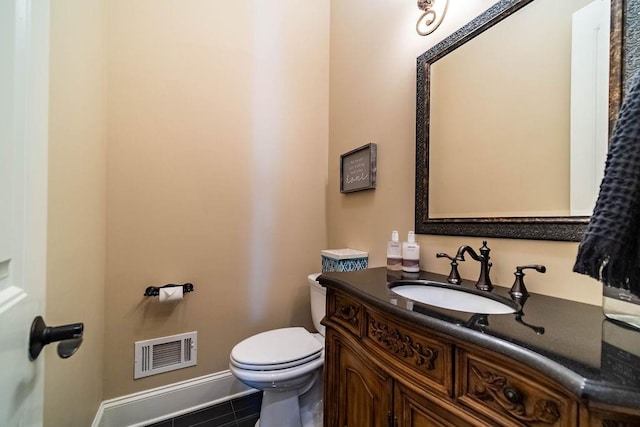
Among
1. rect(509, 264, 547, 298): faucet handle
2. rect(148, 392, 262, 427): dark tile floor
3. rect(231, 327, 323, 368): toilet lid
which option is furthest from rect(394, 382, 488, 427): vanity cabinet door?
rect(148, 392, 262, 427): dark tile floor

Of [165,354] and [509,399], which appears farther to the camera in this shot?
[165,354]

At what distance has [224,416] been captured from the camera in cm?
145

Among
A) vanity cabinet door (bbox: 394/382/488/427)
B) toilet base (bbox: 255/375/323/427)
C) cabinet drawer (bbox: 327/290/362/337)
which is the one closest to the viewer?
vanity cabinet door (bbox: 394/382/488/427)

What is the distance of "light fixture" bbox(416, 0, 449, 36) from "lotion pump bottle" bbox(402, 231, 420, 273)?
0.95 meters

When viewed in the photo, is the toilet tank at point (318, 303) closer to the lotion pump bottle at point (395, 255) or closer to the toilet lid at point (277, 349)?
the toilet lid at point (277, 349)

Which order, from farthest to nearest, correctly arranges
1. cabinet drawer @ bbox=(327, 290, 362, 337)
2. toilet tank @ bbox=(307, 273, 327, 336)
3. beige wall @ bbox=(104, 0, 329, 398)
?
toilet tank @ bbox=(307, 273, 327, 336) → beige wall @ bbox=(104, 0, 329, 398) → cabinet drawer @ bbox=(327, 290, 362, 337)

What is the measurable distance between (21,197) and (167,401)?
154 centimetres

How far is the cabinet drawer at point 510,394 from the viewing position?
0.40 metres

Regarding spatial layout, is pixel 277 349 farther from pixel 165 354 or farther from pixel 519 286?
pixel 519 286

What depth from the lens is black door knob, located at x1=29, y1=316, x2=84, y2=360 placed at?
41 centimetres

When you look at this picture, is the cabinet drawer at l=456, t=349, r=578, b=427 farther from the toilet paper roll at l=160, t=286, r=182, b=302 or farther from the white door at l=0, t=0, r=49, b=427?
the toilet paper roll at l=160, t=286, r=182, b=302

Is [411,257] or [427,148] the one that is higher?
[427,148]

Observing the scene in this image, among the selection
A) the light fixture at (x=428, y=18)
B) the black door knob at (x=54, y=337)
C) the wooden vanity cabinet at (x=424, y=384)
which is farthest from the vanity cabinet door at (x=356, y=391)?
the light fixture at (x=428, y=18)

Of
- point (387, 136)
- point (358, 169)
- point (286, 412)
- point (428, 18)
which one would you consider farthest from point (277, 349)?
point (428, 18)
